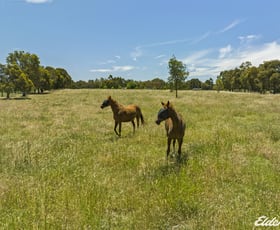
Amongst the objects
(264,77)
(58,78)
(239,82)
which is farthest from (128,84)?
(264,77)

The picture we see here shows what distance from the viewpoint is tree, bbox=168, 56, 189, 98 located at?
47.0 meters

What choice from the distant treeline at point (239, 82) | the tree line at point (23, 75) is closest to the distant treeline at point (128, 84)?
the distant treeline at point (239, 82)

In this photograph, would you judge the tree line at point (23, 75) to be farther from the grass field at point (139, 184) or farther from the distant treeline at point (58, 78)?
the grass field at point (139, 184)

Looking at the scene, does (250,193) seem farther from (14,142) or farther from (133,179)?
(14,142)

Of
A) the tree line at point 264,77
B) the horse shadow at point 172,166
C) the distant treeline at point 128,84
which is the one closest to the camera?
the horse shadow at point 172,166

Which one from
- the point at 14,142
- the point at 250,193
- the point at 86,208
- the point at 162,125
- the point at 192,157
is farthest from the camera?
the point at 162,125

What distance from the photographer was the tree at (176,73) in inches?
1852

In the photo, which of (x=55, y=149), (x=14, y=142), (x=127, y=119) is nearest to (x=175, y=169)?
(x=55, y=149)

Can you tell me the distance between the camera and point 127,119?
14.4 meters

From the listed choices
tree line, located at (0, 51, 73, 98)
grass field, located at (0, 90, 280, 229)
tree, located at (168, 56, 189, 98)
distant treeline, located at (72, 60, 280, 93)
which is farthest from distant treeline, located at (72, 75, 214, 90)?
grass field, located at (0, 90, 280, 229)

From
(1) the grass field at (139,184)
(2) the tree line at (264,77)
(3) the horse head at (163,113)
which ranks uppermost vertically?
(2) the tree line at (264,77)

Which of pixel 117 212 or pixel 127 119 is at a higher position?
pixel 127 119

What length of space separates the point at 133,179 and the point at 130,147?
366 centimetres

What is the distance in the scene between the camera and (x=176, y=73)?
4781cm
